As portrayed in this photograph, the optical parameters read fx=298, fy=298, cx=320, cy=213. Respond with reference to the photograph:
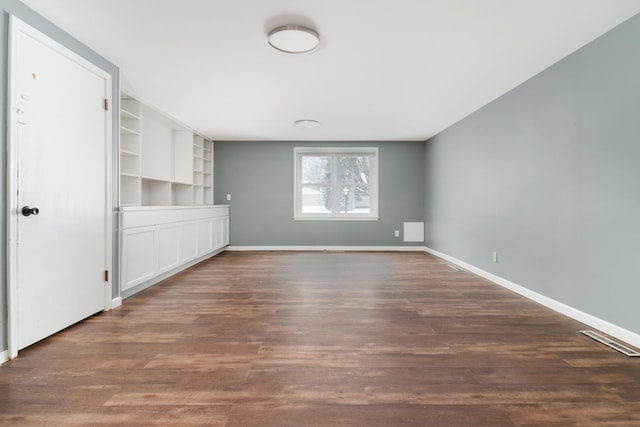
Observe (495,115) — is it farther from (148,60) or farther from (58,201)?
(58,201)

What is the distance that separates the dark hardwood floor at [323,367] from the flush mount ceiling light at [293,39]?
2.20 metres

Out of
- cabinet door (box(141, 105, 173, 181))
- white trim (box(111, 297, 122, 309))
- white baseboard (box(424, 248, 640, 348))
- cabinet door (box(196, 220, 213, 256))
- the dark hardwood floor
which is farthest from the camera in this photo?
cabinet door (box(196, 220, 213, 256))

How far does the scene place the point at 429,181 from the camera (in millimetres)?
5922

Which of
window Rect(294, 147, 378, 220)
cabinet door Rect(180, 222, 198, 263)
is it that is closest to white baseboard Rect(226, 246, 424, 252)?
window Rect(294, 147, 378, 220)

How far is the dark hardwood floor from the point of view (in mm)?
1358

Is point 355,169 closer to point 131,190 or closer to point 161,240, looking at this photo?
point 161,240

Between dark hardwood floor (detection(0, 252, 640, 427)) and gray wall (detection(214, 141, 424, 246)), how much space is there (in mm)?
3171

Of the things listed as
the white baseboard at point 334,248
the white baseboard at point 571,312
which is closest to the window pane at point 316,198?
the white baseboard at point 334,248

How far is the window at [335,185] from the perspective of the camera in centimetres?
627

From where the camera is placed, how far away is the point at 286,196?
621 cm

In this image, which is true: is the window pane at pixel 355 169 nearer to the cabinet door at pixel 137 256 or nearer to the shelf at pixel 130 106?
the shelf at pixel 130 106

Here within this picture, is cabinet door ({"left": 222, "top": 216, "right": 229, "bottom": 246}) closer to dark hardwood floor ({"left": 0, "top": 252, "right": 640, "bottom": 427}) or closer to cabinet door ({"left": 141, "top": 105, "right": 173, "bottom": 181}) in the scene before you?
cabinet door ({"left": 141, "top": 105, "right": 173, "bottom": 181})

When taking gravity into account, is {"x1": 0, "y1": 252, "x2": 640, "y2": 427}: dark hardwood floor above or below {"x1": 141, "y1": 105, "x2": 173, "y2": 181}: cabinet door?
below

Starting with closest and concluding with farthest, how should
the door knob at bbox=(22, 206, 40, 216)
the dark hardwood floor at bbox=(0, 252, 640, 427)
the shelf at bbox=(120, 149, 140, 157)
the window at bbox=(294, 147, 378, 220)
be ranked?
the dark hardwood floor at bbox=(0, 252, 640, 427)
the door knob at bbox=(22, 206, 40, 216)
the shelf at bbox=(120, 149, 140, 157)
the window at bbox=(294, 147, 378, 220)
